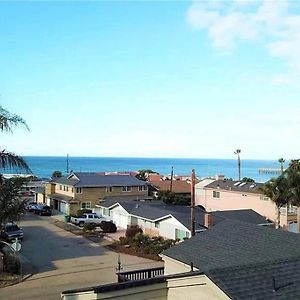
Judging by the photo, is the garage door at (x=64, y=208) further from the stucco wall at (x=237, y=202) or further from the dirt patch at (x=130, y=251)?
the dirt patch at (x=130, y=251)

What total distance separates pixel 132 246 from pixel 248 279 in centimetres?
2410

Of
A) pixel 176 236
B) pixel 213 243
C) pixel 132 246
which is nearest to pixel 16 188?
pixel 213 243

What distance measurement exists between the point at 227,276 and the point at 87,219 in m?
36.9

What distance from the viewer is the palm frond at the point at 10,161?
1684 centimetres

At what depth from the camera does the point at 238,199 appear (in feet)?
168

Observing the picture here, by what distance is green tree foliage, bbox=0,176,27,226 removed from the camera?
A: 64.8 ft

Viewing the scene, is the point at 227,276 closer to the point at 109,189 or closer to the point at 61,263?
the point at 61,263

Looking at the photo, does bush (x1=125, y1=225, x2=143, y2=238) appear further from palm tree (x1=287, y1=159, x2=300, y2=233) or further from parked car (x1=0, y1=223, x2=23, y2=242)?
palm tree (x1=287, y1=159, x2=300, y2=233)

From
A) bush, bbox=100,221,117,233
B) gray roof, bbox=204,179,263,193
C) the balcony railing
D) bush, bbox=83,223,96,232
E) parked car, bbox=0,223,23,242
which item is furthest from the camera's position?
gray roof, bbox=204,179,263,193

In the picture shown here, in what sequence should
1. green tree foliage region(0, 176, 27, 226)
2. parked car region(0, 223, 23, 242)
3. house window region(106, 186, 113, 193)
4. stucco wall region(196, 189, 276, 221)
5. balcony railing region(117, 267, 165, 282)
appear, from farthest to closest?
house window region(106, 186, 113, 193)
stucco wall region(196, 189, 276, 221)
parked car region(0, 223, 23, 242)
green tree foliage region(0, 176, 27, 226)
balcony railing region(117, 267, 165, 282)

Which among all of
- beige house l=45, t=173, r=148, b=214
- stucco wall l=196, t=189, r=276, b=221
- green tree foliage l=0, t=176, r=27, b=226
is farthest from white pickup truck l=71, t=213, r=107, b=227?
green tree foliage l=0, t=176, r=27, b=226

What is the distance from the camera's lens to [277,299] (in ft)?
38.3

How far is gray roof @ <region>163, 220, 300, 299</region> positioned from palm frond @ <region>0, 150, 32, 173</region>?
6.83 metres

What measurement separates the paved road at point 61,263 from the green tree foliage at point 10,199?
4309 mm
